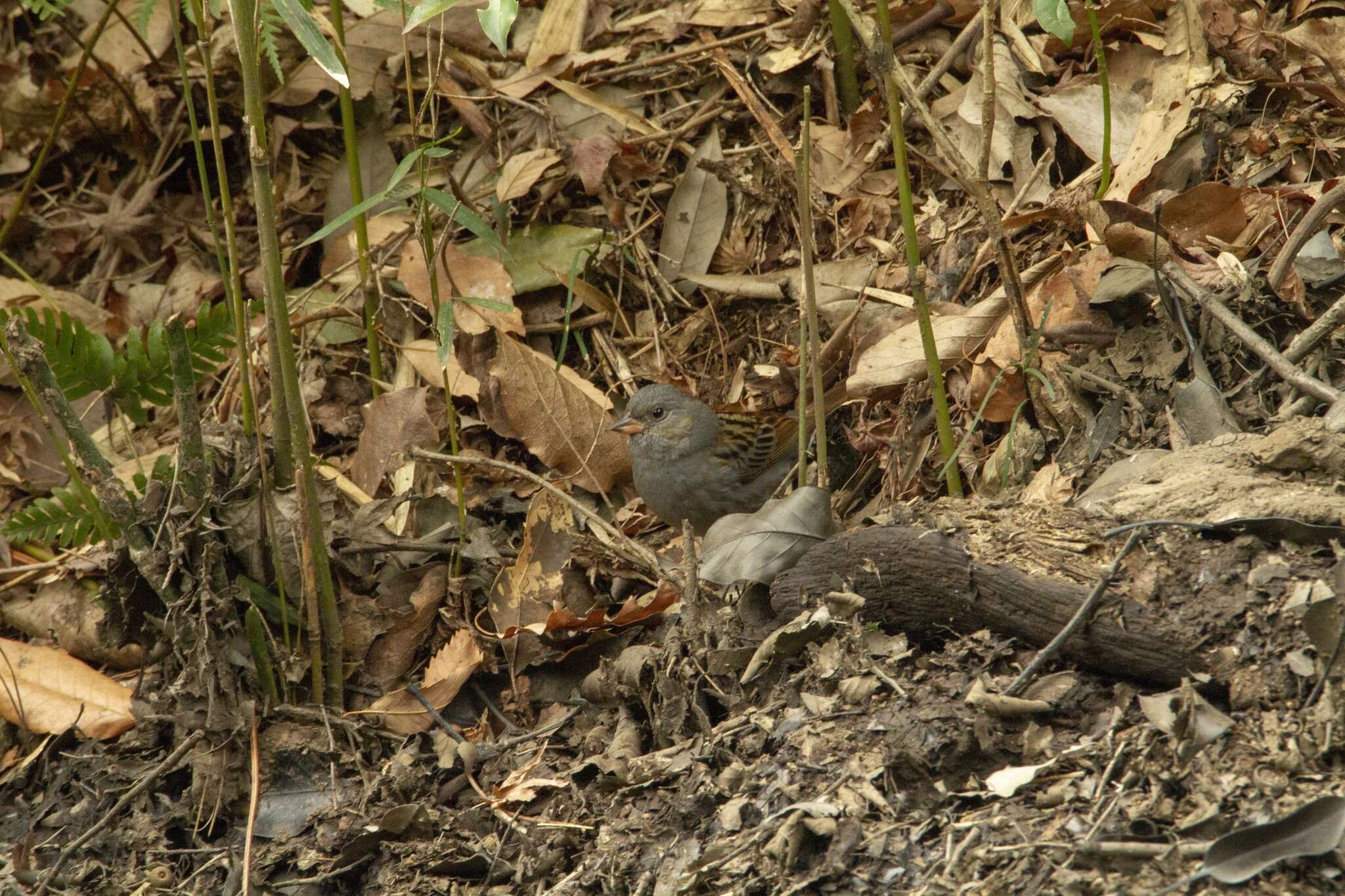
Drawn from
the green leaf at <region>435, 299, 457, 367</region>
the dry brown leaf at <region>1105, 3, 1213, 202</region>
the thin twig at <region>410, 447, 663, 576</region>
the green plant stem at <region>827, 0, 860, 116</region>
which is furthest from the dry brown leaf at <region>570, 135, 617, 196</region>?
the dry brown leaf at <region>1105, 3, 1213, 202</region>

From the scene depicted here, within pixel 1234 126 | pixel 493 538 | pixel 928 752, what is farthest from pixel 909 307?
pixel 928 752

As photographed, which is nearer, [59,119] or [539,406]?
[539,406]

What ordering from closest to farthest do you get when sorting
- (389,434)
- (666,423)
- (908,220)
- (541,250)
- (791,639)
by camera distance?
(791,639), (908,220), (389,434), (666,423), (541,250)

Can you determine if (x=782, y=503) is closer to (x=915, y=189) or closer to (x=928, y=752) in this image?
(x=928, y=752)

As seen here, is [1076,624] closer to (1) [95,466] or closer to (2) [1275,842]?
(2) [1275,842]

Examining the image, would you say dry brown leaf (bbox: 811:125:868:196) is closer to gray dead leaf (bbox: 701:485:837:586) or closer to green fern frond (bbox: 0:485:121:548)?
gray dead leaf (bbox: 701:485:837:586)

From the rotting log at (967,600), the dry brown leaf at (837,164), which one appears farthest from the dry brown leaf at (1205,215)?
the rotting log at (967,600)

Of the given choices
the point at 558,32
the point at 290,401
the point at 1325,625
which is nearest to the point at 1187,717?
the point at 1325,625

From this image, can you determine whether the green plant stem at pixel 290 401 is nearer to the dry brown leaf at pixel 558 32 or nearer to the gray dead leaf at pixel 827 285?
the gray dead leaf at pixel 827 285
